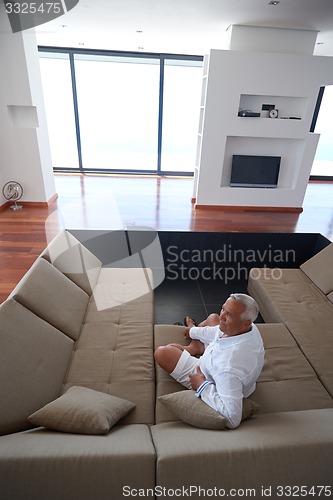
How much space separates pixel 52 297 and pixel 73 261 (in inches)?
21.0

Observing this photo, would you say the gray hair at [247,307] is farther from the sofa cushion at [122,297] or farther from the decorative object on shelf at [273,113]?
the decorative object on shelf at [273,113]

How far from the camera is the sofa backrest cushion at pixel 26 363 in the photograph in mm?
→ 1208

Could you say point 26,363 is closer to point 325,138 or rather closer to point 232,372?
point 232,372

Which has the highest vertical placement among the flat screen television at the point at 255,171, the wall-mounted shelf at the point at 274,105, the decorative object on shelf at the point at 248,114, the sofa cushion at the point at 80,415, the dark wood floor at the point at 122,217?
the wall-mounted shelf at the point at 274,105

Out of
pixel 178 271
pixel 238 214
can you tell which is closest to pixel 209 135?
pixel 238 214

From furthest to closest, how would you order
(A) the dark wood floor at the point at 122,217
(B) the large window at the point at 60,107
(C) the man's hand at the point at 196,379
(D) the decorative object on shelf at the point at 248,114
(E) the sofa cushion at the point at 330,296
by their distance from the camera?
(B) the large window at the point at 60,107
(D) the decorative object on shelf at the point at 248,114
(A) the dark wood floor at the point at 122,217
(E) the sofa cushion at the point at 330,296
(C) the man's hand at the point at 196,379

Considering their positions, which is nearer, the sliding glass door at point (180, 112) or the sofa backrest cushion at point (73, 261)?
the sofa backrest cushion at point (73, 261)

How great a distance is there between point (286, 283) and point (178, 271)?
128 cm

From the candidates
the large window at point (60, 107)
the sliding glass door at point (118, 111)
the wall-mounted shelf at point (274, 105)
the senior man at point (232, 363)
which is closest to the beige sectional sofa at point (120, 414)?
the senior man at point (232, 363)

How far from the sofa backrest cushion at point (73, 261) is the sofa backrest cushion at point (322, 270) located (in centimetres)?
196

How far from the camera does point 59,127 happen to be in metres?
7.12

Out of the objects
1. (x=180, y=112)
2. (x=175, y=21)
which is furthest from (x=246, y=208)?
(x=180, y=112)

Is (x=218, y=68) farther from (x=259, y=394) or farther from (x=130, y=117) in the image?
(x=259, y=394)

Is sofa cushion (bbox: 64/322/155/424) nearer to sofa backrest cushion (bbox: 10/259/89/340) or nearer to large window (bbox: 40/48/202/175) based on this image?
sofa backrest cushion (bbox: 10/259/89/340)
